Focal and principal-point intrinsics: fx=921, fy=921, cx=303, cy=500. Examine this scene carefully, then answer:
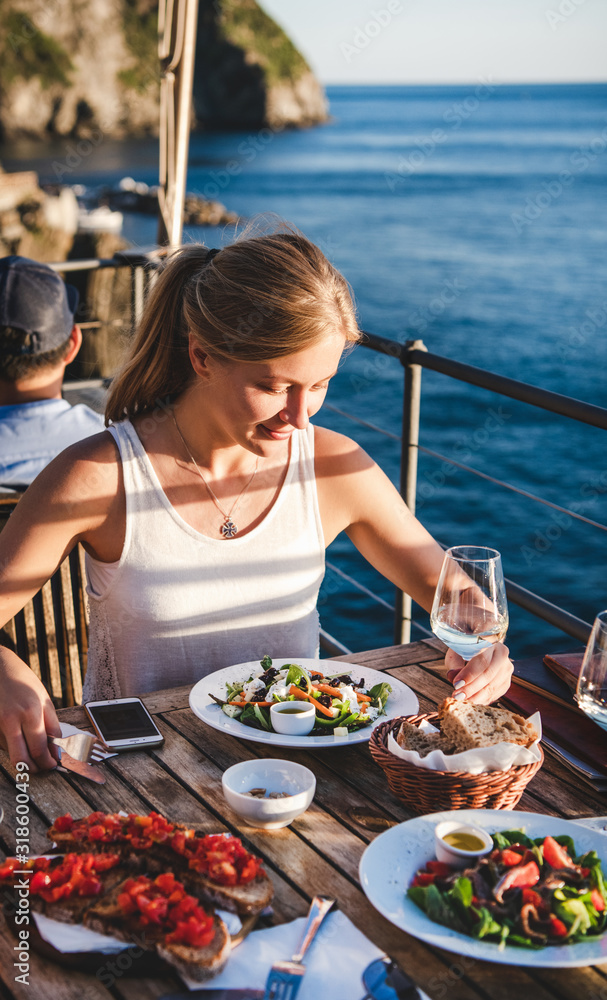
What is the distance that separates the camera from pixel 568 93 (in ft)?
302

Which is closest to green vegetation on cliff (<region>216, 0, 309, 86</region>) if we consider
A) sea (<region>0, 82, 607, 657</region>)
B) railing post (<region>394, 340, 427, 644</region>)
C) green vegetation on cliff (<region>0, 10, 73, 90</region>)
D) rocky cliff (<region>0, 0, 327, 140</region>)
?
rocky cliff (<region>0, 0, 327, 140</region>)

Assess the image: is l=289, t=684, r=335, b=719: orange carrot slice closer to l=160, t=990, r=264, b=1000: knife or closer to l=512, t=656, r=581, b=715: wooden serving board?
l=512, t=656, r=581, b=715: wooden serving board

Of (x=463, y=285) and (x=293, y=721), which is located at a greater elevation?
(x=293, y=721)

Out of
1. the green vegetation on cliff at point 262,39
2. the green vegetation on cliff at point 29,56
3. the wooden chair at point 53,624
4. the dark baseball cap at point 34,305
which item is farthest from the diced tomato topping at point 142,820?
the green vegetation on cliff at point 262,39

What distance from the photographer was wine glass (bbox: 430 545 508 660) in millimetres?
1308

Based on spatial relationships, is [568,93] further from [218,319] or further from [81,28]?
[218,319]

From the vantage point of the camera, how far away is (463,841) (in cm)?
106

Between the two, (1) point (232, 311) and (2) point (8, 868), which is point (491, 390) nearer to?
(1) point (232, 311)

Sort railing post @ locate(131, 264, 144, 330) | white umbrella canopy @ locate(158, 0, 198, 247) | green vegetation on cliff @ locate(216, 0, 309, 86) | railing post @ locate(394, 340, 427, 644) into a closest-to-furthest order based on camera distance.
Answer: railing post @ locate(394, 340, 427, 644) < white umbrella canopy @ locate(158, 0, 198, 247) < railing post @ locate(131, 264, 144, 330) < green vegetation on cliff @ locate(216, 0, 309, 86)

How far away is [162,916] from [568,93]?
4072 inches

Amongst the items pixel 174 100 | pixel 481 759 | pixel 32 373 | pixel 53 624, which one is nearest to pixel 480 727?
pixel 481 759

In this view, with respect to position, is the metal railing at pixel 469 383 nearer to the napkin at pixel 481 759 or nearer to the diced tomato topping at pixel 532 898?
the napkin at pixel 481 759

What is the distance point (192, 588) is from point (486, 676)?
598mm

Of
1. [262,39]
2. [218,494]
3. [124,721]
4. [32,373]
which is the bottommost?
[124,721]
